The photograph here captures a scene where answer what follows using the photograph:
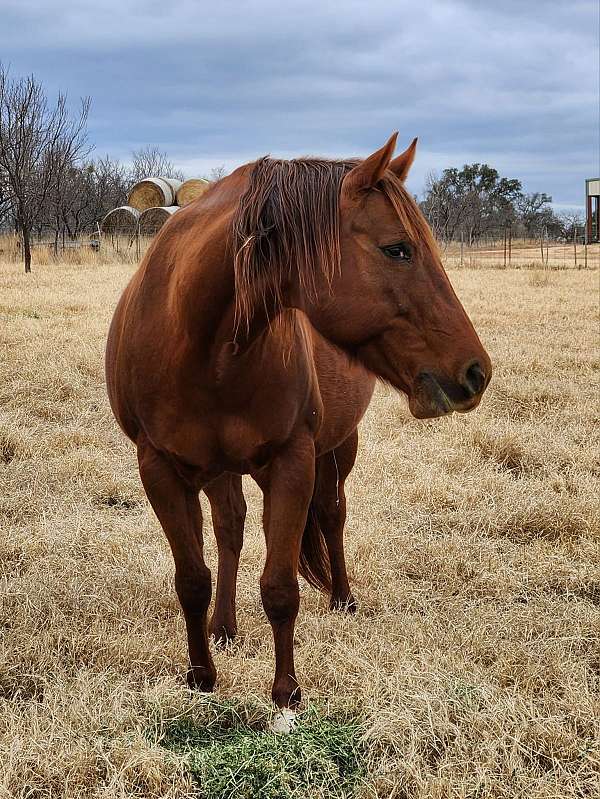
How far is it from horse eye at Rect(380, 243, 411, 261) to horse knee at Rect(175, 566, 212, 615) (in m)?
1.27

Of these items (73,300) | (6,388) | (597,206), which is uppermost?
(597,206)

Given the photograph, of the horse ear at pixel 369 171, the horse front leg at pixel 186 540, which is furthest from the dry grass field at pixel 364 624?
the horse ear at pixel 369 171

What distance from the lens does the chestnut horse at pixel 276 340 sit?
1.78 meters

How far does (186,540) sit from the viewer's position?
7.92ft

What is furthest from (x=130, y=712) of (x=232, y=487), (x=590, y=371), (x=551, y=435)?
(x=590, y=371)

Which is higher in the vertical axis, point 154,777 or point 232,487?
point 232,487

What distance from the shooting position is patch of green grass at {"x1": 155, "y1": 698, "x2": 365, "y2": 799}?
2.04 m

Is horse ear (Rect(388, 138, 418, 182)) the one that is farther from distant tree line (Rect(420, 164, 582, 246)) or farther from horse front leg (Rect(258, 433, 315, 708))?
distant tree line (Rect(420, 164, 582, 246))

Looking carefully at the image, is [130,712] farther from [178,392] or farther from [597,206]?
[597,206]

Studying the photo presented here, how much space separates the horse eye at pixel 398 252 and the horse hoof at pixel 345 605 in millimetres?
1901

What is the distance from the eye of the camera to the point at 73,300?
989 cm

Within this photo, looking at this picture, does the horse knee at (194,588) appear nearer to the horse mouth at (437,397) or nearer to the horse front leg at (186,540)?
the horse front leg at (186,540)

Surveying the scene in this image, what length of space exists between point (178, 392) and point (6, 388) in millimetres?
4176

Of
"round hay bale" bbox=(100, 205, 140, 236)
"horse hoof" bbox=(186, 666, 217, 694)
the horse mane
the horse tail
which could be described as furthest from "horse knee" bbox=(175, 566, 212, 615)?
"round hay bale" bbox=(100, 205, 140, 236)
